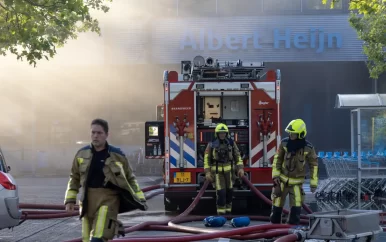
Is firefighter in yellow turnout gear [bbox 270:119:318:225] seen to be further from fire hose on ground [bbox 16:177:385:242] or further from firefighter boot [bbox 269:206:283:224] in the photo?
fire hose on ground [bbox 16:177:385:242]

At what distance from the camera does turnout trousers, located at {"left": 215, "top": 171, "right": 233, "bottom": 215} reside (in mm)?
12586

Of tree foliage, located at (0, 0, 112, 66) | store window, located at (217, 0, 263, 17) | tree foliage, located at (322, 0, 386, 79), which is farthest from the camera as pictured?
store window, located at (217, 0, 263, 17)

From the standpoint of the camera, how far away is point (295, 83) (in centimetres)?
2828

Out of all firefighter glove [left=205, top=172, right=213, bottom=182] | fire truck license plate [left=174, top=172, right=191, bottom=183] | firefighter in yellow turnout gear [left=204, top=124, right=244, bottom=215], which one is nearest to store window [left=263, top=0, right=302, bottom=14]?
fire truck license plate [left=174, top=172, right=191, bottom=183]

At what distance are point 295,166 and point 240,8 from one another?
61.9 ft

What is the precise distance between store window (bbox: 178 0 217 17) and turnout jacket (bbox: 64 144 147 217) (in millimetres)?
Result: 21859

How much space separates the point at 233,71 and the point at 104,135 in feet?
23.1

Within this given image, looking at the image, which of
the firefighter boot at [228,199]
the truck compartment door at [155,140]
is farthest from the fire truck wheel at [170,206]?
the firefighter boot at [228,199]

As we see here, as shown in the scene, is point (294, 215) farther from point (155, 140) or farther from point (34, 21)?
point (34, 21)

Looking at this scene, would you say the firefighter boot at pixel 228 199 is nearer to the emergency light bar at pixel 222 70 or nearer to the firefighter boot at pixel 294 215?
the emergency light bar at pixel 222 70

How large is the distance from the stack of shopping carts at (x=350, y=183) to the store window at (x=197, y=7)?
1246 cm

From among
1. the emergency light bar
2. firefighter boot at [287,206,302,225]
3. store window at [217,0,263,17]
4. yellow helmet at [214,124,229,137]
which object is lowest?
firefighter boot at [287,206,302,225]

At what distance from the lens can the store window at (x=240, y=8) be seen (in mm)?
28125

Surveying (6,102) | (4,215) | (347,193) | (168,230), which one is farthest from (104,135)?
(6,102)
